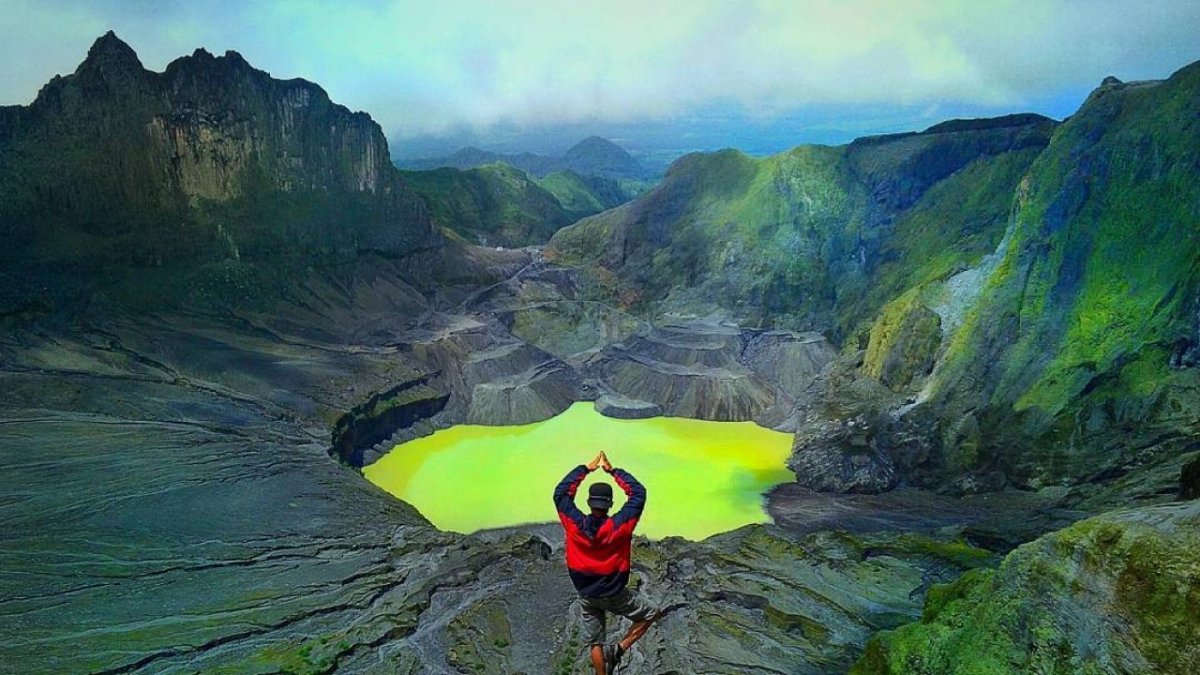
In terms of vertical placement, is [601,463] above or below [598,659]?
above

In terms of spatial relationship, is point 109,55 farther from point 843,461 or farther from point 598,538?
point 598,538

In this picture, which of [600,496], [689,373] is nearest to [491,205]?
[689,373]

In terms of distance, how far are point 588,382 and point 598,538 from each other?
54.2m

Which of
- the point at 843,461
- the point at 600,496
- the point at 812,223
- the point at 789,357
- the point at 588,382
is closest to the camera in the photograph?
the point at 600,496

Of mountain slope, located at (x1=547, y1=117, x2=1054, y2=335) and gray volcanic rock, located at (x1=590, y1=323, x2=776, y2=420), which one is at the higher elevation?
mountain slope, located at (x1=547, y1=117, x2=1054, y2=335)

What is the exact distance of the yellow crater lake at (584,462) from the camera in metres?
38.0

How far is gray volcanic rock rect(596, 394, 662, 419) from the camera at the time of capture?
57.3 m

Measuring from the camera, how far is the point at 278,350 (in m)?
56.7

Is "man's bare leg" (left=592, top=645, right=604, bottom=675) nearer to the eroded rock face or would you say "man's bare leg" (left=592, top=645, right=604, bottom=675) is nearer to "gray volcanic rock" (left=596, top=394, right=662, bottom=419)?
the eroded rock face

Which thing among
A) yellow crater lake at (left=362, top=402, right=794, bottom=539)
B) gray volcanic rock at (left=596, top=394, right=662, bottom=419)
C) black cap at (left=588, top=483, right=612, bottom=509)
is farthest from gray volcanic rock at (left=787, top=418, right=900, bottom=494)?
black cap at (left=588, top=483, right=612, bottom=509)

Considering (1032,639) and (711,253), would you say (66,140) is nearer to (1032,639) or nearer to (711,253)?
(711,253)

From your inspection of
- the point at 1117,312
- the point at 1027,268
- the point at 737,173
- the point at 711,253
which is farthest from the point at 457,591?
the point at 737,173

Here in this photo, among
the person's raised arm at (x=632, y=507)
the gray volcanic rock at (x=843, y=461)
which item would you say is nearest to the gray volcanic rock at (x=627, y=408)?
the gray volcanic rock at (x=843, y=461)

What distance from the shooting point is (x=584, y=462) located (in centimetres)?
4850
